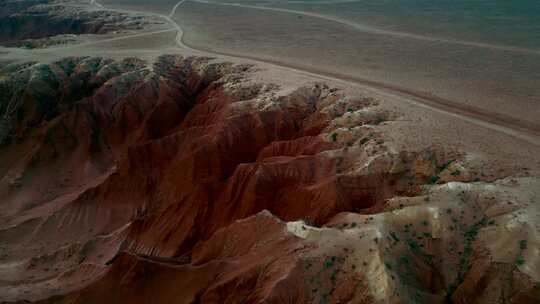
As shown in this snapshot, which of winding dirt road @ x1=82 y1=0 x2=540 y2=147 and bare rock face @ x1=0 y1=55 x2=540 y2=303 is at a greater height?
winding dirt road @ x1=82 y1=0 x2=540 y2=147

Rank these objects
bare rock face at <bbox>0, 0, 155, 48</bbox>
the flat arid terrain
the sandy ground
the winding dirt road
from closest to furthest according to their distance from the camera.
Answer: the flat arid terrain, the sandy ground, the winding dirt road, bare rock face at <bbox>0, 0, 155, 48</bbox>

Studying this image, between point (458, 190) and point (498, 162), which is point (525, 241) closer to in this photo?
point (458, 190)

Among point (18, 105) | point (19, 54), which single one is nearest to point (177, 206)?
point (18, 105)

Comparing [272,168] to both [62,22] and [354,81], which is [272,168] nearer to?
[354,81]

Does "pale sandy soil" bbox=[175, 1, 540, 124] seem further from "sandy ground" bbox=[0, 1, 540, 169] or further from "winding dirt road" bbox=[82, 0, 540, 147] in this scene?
"winding dirt road" bbox=[82, 0, 540, 147]

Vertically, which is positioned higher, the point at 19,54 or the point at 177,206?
the point at 19,54

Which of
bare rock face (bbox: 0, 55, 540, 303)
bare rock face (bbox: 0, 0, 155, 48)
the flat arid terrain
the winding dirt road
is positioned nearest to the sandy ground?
the winding dirt road
